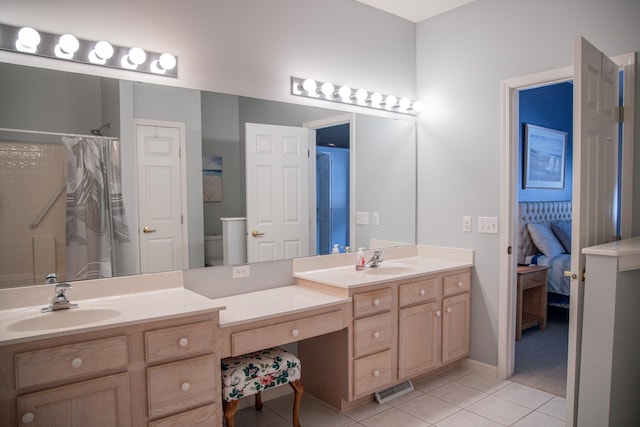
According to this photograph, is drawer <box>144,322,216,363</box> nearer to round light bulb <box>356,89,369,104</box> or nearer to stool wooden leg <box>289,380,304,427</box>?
stool wooden leg <box>289,380,304,427</box>

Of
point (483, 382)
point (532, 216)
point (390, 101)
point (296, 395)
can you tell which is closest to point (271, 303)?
point (296, 395)

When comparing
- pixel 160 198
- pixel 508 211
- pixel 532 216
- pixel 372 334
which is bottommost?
pixel 372 334

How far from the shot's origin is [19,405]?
1451 millimetres

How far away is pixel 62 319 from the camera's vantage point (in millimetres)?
1794

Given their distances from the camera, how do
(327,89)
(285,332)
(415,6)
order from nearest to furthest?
1. (285,332)
2. (327,89)
3. (415,6)

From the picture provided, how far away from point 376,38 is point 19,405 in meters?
3.04

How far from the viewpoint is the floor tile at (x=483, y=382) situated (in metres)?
2.89

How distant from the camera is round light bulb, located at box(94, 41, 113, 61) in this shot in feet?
6.54

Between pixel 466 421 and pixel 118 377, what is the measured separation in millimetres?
1910

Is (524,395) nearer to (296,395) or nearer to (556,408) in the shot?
(556,408)

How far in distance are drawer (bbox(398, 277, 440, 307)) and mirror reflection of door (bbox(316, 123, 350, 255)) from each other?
56 cm

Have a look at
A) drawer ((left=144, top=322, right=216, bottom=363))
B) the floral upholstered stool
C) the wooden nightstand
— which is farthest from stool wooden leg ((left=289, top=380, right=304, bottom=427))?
the wooden nightstand

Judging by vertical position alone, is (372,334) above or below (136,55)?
below

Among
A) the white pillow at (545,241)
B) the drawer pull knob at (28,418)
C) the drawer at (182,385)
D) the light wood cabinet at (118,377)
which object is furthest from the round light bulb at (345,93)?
the white pillow at (545,241)
